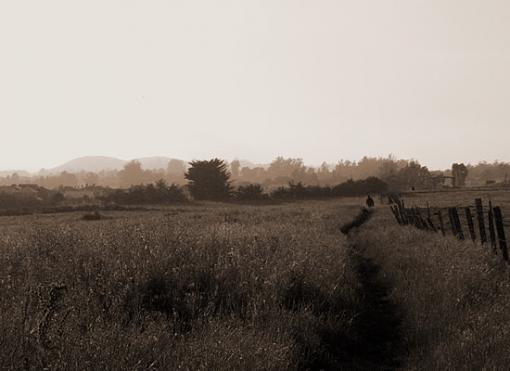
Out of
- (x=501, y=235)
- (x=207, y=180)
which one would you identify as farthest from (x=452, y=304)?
(x=207, y=180)

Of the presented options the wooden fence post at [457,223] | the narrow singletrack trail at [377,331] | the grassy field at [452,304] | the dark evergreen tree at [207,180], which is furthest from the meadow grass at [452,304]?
the dark evergreen tree at [207,180]

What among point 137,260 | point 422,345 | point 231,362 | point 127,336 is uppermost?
point 137,260

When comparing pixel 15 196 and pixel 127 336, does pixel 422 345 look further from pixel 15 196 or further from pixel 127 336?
pixel 15 196

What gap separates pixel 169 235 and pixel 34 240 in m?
2.60

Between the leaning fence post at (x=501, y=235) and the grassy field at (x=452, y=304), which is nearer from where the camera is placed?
the grassy field at (x=452, y=304)

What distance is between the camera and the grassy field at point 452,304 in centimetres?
493

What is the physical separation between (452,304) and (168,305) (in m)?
4.26

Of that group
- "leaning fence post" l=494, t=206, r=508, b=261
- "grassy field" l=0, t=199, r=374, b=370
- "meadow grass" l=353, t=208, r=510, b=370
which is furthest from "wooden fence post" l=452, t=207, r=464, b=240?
"grassy field" l=0, t=199, r=374, b=370

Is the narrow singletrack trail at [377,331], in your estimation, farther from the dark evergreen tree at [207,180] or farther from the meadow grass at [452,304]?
the dark evergreen tree at [207,180]

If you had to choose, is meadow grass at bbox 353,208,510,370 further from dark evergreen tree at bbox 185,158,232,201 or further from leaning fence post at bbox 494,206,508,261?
dark evergreen tree at bbox 185,158,232,201

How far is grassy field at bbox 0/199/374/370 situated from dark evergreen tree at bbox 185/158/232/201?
188ft

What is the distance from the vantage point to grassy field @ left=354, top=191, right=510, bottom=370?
16.2 feet

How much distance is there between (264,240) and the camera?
1038cm

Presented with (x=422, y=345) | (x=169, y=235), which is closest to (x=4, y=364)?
(x=422, y=345)
